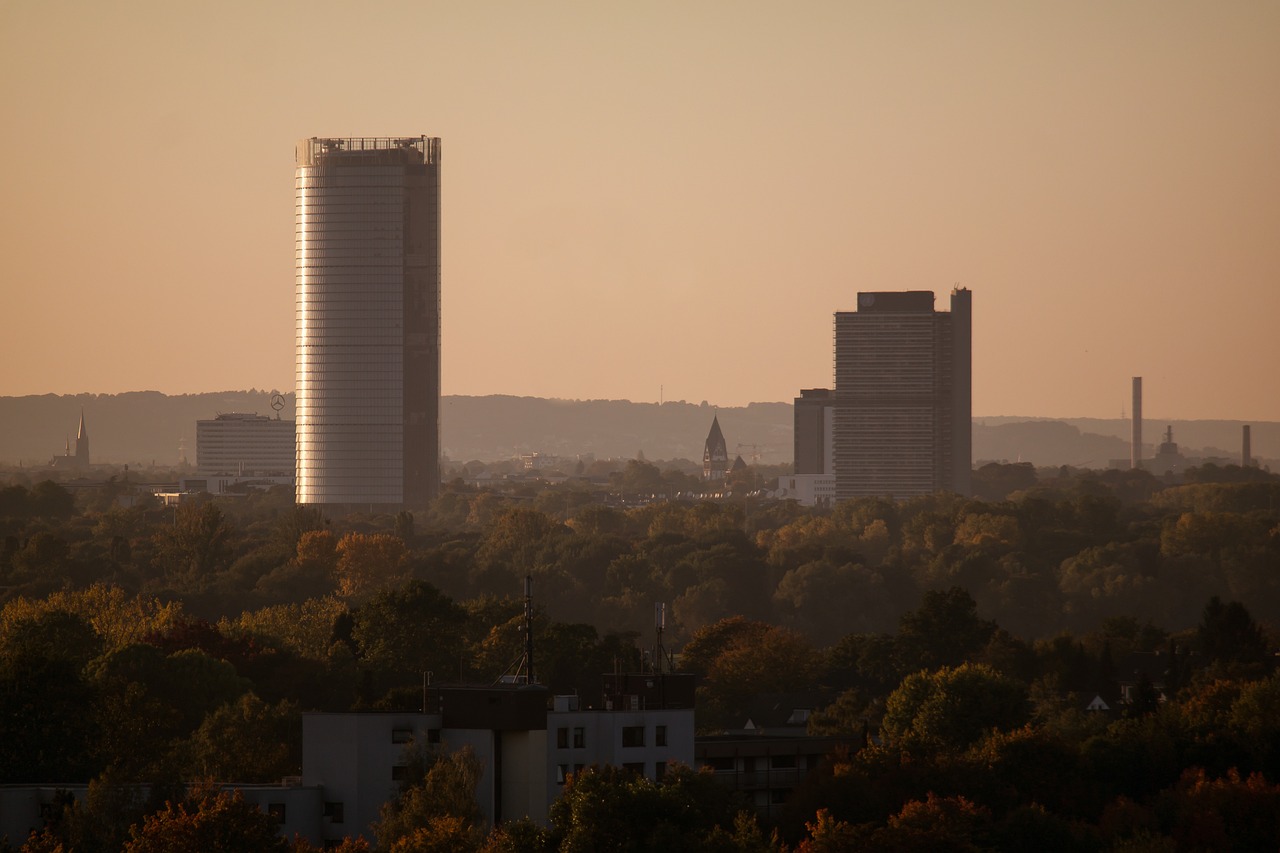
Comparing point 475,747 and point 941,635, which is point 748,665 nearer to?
point 941,635

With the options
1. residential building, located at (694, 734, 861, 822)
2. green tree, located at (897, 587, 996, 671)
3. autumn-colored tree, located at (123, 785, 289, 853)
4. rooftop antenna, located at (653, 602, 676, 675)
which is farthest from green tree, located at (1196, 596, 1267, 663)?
autumn-colored tree, located at (123, 785, 289, 853)

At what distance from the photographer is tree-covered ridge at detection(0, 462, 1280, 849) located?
250 feet

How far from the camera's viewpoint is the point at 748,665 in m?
123

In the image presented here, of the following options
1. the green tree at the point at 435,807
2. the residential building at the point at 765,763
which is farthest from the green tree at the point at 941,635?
the green tree at the point at 435,807

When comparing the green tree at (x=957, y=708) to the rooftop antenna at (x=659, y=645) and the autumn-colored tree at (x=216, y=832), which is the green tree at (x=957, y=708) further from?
the autumn-colored tree at (x=216, y=832)

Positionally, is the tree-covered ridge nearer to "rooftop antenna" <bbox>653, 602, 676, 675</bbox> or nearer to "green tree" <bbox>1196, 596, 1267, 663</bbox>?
"green tree" <bbox>1196, 596, 1267, 663</bbox>

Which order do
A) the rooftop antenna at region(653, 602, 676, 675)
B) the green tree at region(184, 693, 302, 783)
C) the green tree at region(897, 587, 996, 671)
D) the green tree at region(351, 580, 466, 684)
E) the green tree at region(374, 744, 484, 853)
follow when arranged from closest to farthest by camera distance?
the green tree at region(374, 744, 484, 853) → the green tree at region(184, 693, 302, 783) → the rooftop antenna at region(653, 602, 676, 675) → the green tree at region(351, 580, 466, 684) → the green tree at region(897, 587, 996, 671)

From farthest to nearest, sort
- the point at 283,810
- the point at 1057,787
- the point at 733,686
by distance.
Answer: the point at 733,686 → the point at 1057,787 → the point at 283,810

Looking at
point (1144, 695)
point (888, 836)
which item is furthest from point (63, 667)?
point (1144, 695)

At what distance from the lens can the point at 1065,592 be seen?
192 metres

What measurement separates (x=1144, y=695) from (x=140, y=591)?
86.6m

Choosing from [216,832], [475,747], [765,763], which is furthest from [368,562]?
[216,832]

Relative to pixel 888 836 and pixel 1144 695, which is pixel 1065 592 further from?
pixel 888 836

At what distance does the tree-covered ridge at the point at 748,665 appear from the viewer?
250 ft
